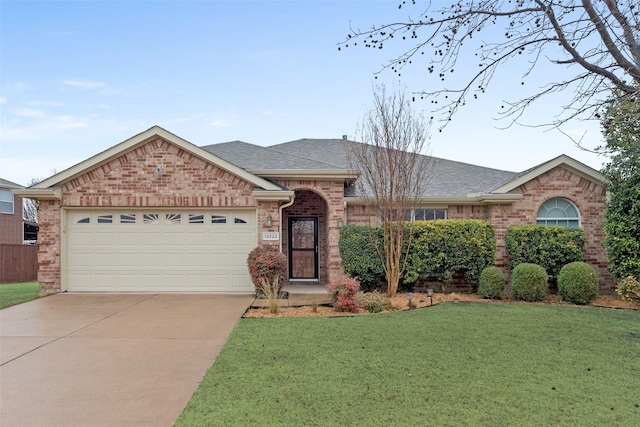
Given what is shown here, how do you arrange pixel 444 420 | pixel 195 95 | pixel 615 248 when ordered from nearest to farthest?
pixel 444 420
pixel 615 248
pixel 195 95

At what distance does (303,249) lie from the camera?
1490 centimetres

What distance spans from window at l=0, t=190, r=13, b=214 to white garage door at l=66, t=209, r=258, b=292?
16986mm

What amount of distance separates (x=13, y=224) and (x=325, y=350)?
87.6 feet

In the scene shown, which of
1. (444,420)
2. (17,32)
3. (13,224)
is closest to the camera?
(444,420)

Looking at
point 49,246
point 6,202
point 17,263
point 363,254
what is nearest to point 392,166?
point 363,254

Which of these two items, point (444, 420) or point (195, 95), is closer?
point (444, 420)

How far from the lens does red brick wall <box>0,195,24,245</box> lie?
24.6 meters

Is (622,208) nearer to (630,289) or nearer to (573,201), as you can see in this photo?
(573,201)

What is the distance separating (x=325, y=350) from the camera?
6211 mm

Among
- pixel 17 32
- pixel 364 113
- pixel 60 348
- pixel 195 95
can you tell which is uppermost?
pixel 17 32

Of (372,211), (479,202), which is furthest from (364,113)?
(479,202)

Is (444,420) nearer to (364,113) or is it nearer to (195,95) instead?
(364,113)

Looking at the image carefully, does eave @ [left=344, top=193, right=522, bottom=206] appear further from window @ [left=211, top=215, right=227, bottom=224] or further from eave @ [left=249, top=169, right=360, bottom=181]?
window @ [left=211, top=215, right=227, bottom=224]

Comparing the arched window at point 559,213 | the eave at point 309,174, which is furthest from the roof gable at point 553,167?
the eave at point 309,174
